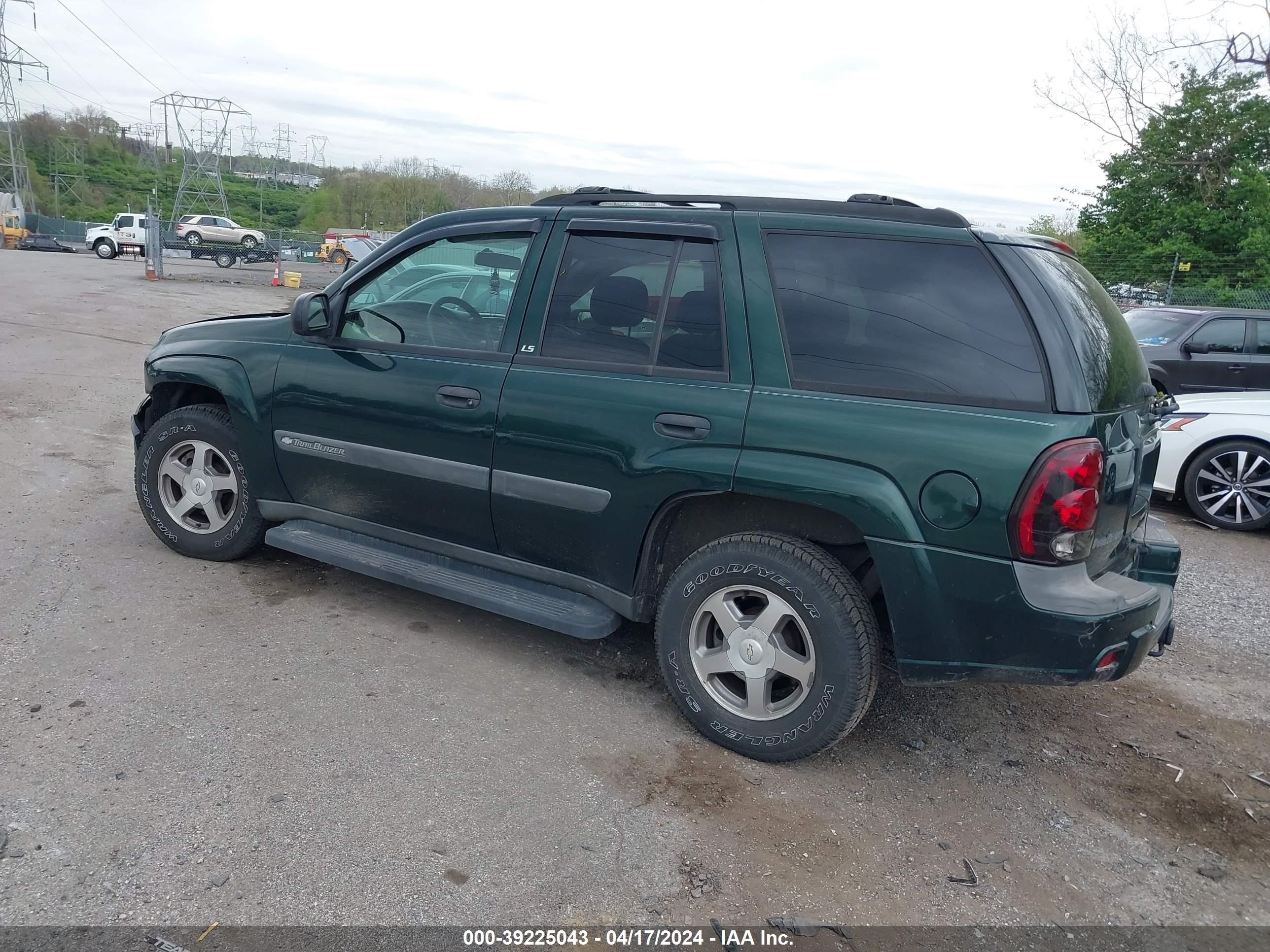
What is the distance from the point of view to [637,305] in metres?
3.79

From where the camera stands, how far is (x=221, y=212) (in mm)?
86000

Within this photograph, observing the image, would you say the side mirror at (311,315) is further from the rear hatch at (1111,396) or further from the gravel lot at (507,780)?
the rear hatch at (1111,396)

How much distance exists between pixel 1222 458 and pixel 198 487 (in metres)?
7.20

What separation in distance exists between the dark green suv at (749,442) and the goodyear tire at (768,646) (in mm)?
10

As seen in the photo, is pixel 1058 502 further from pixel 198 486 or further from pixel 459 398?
pixel 198 486

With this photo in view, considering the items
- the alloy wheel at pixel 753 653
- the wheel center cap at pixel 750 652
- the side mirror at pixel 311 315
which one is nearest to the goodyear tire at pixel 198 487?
the side mirror at pixel 311 315

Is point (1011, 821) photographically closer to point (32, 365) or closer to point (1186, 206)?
point (32, 365)

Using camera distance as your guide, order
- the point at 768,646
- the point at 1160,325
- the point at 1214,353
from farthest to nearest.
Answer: the point at 1160,325 < the point at 1214,353 < the point at 768,646

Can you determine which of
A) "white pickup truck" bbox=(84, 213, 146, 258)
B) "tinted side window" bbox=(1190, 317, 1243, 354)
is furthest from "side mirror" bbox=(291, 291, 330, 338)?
"white pickup truck" bbox=(84, 213, 146, 258)

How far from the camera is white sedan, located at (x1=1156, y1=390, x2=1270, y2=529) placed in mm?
7305

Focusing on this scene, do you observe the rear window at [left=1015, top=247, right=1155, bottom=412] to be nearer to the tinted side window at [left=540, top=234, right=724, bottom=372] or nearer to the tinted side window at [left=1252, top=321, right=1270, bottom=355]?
the tinted side window at [left=540, top=234, right=724, bottom=372]

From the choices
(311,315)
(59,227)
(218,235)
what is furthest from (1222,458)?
(59,227)

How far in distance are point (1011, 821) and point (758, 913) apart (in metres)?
1.06

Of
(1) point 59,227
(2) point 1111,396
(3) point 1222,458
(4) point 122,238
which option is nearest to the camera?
(2) point 1111,396
